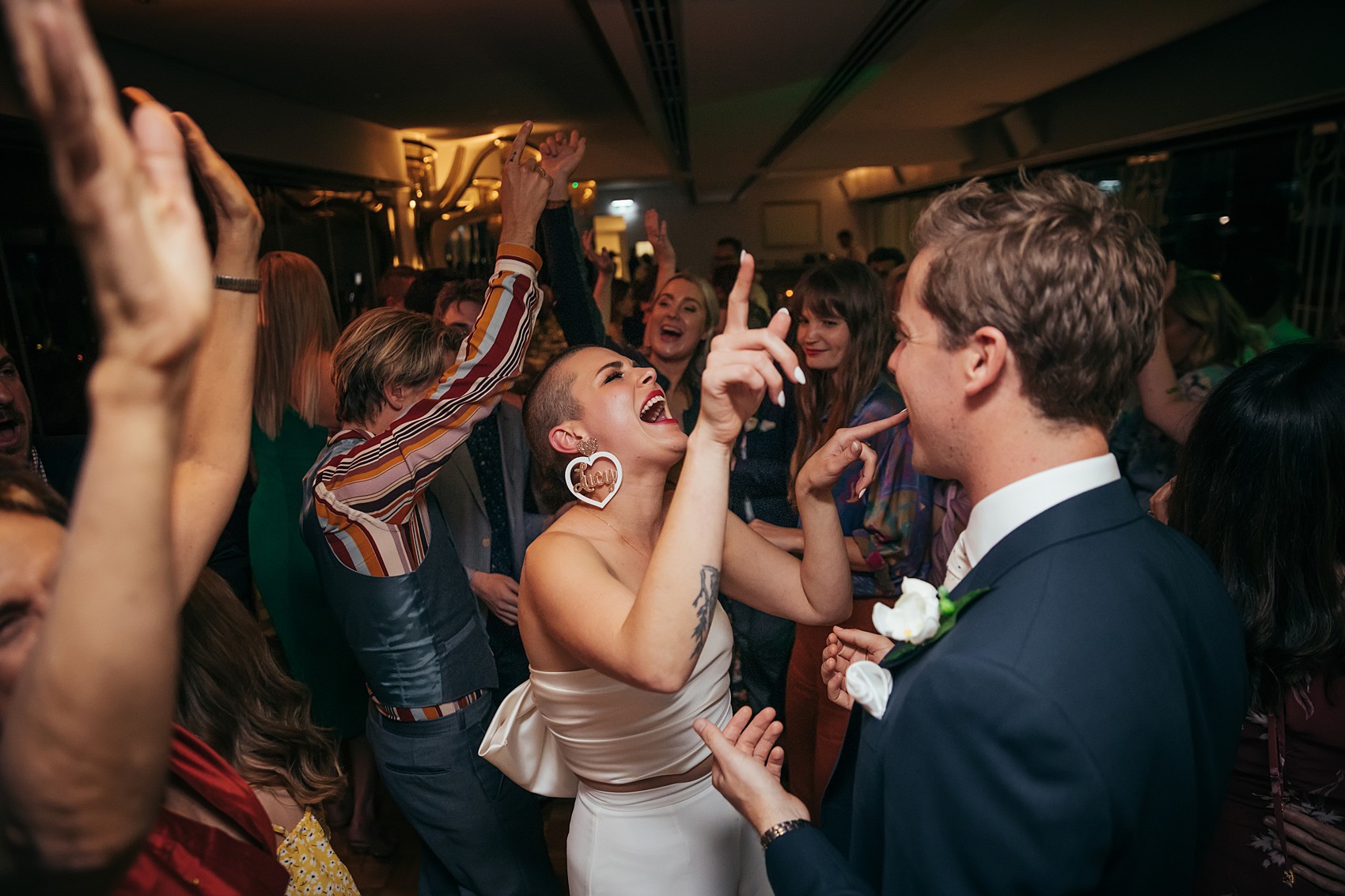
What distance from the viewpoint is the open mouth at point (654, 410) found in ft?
5.00

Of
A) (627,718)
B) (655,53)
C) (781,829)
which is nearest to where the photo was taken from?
(781,829)

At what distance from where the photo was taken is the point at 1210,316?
3143mm

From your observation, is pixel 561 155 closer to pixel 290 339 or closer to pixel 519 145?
pixel 519 145

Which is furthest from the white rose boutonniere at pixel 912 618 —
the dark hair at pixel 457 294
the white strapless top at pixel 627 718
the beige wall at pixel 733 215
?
the beige wall at pixel 733 215

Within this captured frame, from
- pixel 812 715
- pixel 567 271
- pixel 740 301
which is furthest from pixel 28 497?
pixel 812 715

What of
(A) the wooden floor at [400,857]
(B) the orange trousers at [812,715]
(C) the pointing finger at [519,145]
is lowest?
(A) the wooden floor at [400,857]

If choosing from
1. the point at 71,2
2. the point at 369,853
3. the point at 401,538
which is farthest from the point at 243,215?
the point at 369,853

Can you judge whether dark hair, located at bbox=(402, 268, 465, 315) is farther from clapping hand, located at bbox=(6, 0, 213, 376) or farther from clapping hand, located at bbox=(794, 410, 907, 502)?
clapping hand, located at bbox=(6, 0, 213, 376)

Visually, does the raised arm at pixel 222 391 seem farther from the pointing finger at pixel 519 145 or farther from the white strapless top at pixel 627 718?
the pointing finger at pixel 519 145

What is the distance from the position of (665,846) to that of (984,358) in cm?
103

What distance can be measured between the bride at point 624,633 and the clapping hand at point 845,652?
7.5 inches

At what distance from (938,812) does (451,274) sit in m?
3.46

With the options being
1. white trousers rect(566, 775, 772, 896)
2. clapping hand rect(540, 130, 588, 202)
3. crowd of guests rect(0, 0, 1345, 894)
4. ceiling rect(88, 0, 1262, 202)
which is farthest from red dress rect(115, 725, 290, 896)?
ceiling rect(88, 0, 1262, 202)

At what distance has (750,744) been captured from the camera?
115cm
